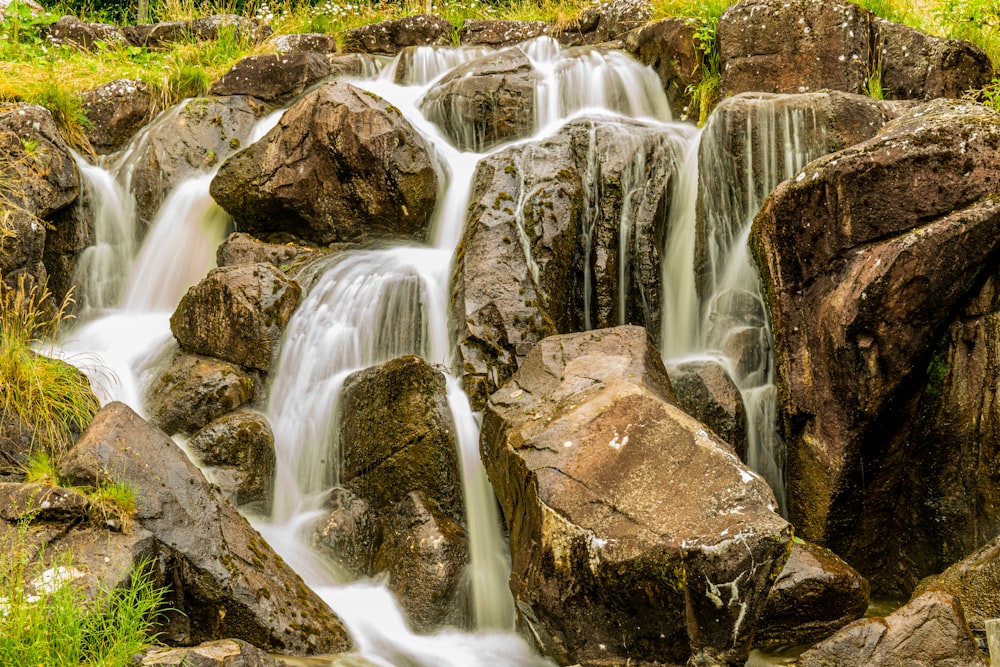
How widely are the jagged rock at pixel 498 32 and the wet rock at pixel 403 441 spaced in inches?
297

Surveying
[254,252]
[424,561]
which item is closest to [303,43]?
[254,252]

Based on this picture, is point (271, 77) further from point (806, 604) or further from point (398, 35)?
point (806, 604)

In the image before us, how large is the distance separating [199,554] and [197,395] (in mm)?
2201

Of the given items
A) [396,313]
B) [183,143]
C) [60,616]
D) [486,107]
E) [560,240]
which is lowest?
[60,616]

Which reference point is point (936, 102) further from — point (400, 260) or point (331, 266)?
point (331, 266)

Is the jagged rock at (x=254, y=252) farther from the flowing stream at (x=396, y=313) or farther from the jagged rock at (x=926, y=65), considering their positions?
the jagged rock at (x=926, y=65)

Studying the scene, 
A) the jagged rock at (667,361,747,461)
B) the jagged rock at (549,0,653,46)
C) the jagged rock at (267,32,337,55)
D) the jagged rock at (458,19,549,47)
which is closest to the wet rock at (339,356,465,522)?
the jagged rock at (667,361,747,461)

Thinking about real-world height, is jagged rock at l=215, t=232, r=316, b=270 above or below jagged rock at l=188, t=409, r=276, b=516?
above

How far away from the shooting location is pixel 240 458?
627 cm

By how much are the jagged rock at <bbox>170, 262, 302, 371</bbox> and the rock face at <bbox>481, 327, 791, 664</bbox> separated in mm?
2502

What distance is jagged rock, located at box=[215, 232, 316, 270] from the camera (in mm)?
8164

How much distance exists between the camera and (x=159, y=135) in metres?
9.66

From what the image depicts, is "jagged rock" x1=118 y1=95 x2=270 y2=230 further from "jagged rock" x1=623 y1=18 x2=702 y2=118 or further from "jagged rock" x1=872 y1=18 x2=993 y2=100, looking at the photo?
"jagged rock" x1=872 y1=18 x2=993 y2=100

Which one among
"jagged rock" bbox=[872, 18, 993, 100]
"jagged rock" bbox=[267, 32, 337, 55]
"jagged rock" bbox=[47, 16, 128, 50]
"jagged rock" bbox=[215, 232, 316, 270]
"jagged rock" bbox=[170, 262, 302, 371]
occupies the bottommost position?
"jagged rock" bbox=[170, 262, 302, 371]
